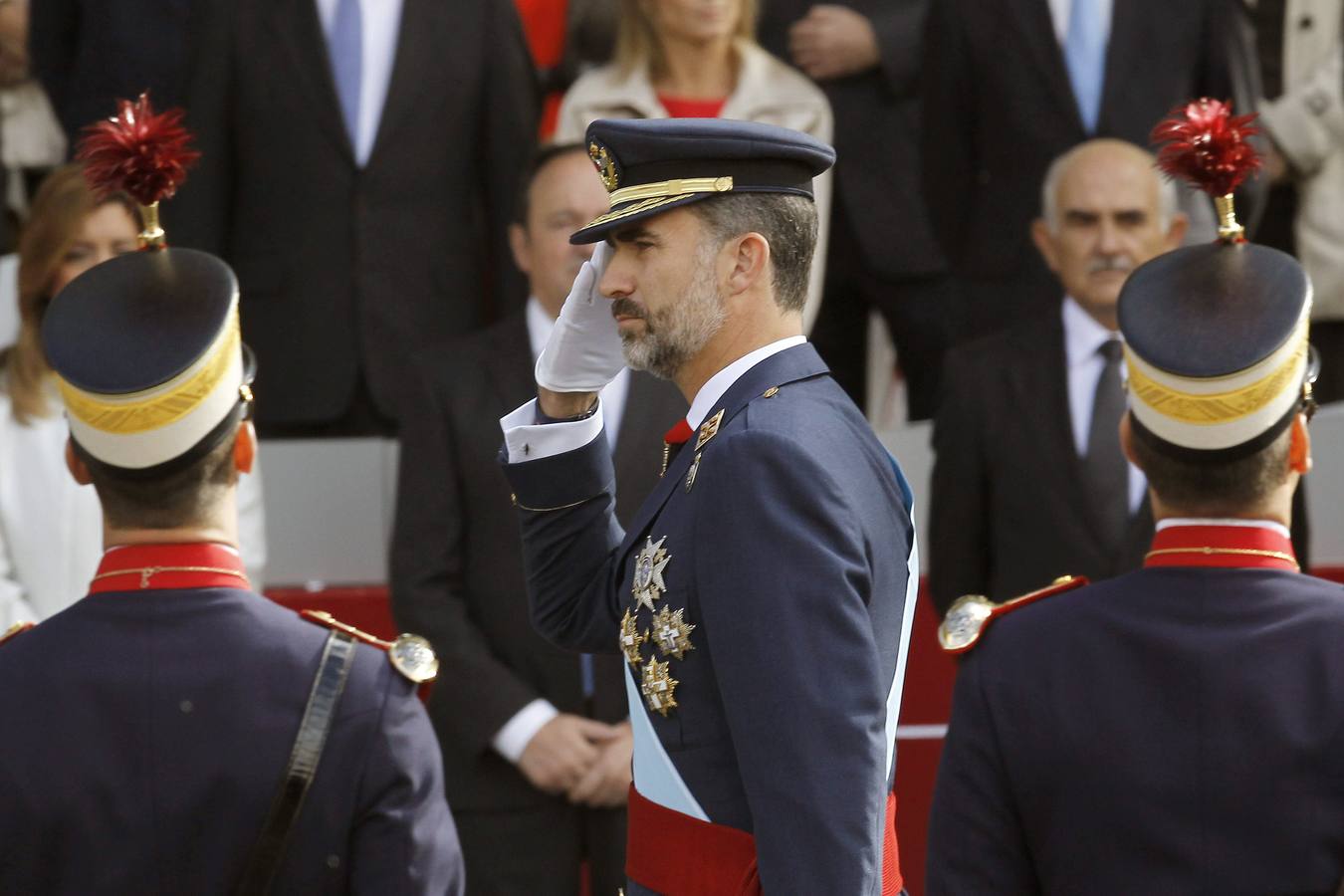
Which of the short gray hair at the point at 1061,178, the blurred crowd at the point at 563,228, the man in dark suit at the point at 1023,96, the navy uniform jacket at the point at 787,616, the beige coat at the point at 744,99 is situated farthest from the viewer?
the man in dark suit at the point at 1023,96

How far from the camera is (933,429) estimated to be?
5.36m

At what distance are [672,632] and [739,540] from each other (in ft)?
0.62

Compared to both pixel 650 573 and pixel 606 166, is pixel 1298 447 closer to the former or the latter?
pixel 650 573

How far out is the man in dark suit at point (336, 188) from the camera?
5.93 m

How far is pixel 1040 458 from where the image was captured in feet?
17.1

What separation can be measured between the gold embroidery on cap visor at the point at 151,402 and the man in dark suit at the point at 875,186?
10.9 feet

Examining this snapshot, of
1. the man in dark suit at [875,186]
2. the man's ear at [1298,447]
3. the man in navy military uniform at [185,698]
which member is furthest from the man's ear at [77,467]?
the man in dark suit at [875,186]

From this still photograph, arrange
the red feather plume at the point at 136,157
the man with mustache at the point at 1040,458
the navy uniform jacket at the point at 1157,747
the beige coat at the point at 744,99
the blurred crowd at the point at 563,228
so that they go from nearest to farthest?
the navy uniform jacket at the point at 1157,747 < the red feather plume at the point at 136,157 < the blurred crowd at the point at 563,228 < the man with mustache at the point at 1040,458 < the beige coat at the point at 744,99

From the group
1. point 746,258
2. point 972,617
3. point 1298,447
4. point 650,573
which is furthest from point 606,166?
point 1298,447

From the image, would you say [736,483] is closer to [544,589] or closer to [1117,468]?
[544,589]

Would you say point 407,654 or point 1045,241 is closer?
point 407,654

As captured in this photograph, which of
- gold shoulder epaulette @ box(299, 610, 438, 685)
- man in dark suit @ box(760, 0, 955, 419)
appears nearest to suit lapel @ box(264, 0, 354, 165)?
man in dark suit @ box(760, 0, 955, 419)

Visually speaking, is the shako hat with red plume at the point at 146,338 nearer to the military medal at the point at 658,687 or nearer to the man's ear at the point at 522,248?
the military medal at the point at 658,687

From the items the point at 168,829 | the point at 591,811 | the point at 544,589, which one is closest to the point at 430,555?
the point at 591,811
